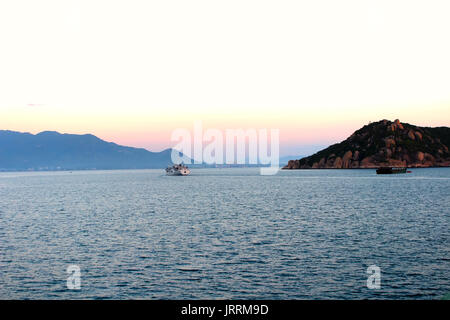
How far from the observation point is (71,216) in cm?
7819

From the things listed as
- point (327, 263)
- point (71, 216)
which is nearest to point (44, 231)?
point (71, 216)
